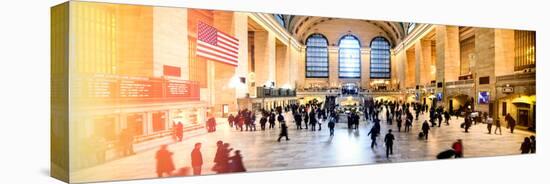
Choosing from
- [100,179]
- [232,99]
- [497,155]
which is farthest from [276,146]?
[497,155]

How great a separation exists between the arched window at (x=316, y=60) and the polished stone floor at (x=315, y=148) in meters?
2.22

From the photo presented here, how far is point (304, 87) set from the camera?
12.9m

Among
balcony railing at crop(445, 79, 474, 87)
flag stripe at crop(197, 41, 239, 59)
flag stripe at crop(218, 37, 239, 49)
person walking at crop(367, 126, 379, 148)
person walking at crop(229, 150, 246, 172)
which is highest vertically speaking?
flag stripe at crop(218, 37, 239, 49)

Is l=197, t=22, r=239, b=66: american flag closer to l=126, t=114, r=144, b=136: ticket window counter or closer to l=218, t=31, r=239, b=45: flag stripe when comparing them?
l=218, t=31, r=239, b=45: flag stripe

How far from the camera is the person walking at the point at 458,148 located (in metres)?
12.6

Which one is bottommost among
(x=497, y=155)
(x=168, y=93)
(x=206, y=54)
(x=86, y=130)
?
(x=497, y=155)

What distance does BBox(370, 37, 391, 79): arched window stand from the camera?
1284cm

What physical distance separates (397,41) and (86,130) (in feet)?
30.7

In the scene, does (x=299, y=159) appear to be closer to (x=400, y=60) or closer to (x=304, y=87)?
(x=304, y=87)

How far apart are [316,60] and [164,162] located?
6.15 metres

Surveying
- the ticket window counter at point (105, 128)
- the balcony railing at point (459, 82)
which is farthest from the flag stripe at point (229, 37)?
the balcony railing at point (459, 82)

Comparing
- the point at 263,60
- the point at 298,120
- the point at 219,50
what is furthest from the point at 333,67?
the point at 219,50

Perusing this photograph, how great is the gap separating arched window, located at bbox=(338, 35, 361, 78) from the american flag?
3.88 m

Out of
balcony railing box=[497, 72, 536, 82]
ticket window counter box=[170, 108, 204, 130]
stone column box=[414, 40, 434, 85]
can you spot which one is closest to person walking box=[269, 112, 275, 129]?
ticket window counter box=[170, 108, 204, 130]
